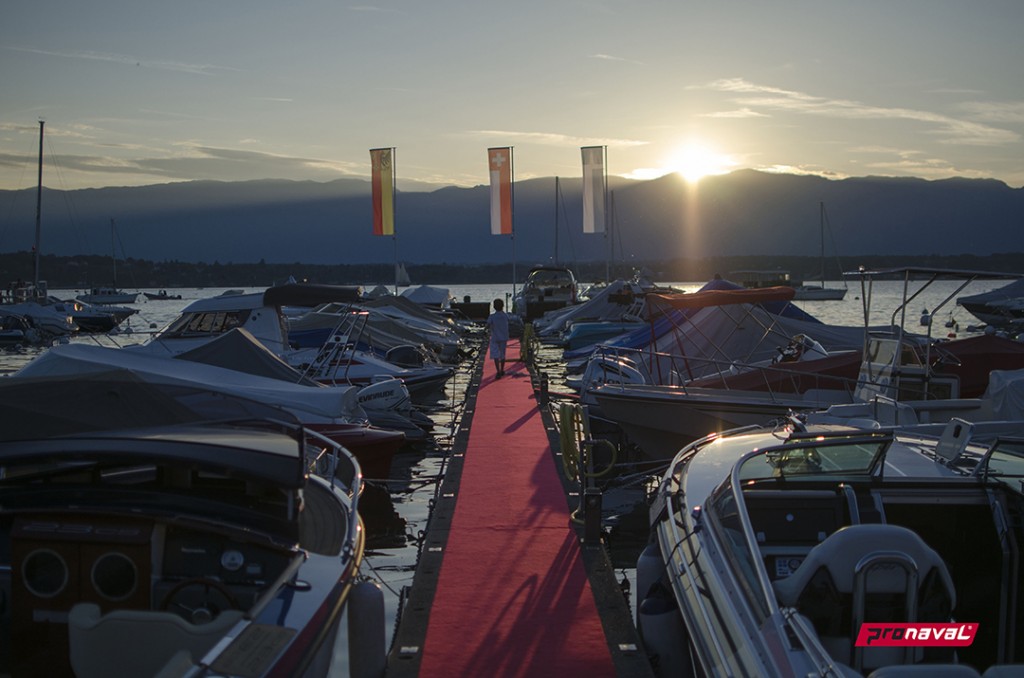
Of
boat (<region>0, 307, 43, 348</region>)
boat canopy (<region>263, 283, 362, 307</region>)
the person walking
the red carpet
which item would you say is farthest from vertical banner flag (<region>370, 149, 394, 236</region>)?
the red carpet

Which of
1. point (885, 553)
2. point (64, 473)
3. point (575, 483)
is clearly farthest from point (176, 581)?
point (575, 483)

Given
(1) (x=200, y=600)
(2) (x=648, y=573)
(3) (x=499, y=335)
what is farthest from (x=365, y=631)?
(3) (x=499, y=335)

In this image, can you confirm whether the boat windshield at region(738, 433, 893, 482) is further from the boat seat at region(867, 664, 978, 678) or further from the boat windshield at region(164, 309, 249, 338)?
the boat windshield at region(164, 309, 249, 338)

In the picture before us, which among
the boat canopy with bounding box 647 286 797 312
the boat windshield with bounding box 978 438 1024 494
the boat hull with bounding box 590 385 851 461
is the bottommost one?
the boat hull with bounding box 590 385 851 461

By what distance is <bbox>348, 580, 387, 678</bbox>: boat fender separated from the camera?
5734 mm

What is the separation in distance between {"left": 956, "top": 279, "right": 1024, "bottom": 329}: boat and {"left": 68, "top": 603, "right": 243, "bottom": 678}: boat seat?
152ft

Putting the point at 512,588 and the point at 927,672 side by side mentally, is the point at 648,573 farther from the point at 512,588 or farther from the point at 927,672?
the point at 927,672

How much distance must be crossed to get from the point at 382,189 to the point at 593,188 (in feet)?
27.7

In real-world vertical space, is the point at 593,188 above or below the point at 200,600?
above

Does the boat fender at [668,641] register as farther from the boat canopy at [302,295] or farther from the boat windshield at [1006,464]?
the boat canopy at [302,295]

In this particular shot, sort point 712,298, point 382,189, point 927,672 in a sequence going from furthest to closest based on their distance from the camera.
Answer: point 382,189, point 712,298, point 927,672

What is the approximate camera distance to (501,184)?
37000 mm

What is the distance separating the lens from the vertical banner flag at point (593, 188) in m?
39.8

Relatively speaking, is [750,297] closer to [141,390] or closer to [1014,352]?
[1014,352]
